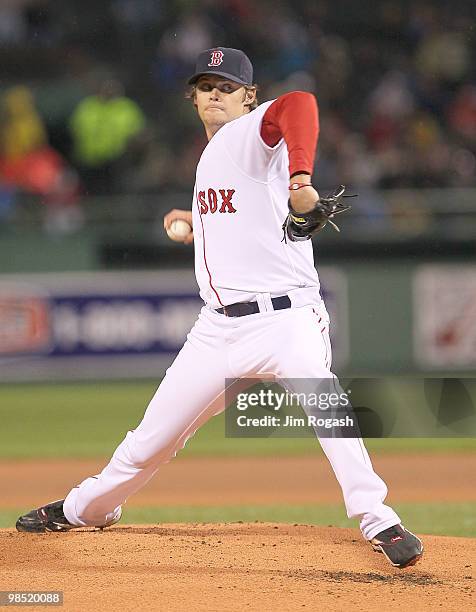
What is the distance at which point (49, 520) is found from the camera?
16.4 ft

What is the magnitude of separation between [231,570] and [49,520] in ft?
3.30

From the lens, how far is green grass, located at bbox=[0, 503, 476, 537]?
6.06m

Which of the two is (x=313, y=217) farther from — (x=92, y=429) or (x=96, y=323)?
(x=96, y=323)

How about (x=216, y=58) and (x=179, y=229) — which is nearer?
(x=216, y=58)

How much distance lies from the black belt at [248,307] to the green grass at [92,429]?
455 cm

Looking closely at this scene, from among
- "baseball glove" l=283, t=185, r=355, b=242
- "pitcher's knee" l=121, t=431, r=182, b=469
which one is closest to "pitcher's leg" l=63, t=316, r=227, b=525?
"pitcher's knee" l=121, t=431, r=182, b=469

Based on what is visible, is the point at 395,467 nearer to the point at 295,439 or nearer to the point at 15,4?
the point at 295,439

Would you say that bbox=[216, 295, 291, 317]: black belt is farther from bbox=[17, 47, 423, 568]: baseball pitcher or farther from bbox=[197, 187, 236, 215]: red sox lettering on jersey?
bbox=[197, 187, 236, 215]: red sox lettering on jersey

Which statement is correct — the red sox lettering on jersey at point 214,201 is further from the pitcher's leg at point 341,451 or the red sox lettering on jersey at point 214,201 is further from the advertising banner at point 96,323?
the advertising banner at point 96,323

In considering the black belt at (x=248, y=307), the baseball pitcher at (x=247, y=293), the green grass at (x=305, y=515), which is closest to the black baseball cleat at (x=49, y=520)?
the baseball pitcher at (x=247, y=293)

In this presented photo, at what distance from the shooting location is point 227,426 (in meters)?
11.1

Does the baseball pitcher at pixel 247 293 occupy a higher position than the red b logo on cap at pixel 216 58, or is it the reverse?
the red b logo on cap at pixel 216 58

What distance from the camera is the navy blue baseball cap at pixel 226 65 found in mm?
4426

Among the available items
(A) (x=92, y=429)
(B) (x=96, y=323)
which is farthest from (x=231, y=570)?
(B) (x=96, y=323)
